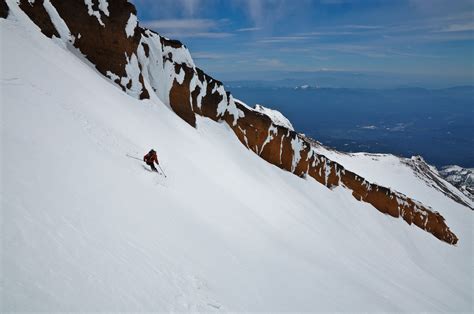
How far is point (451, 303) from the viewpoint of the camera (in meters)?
30.5

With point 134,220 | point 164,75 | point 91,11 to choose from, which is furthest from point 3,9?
point 134,220

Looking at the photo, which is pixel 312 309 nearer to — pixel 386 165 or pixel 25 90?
pixel 25 90

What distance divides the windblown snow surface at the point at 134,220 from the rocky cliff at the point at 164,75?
6.67 ft

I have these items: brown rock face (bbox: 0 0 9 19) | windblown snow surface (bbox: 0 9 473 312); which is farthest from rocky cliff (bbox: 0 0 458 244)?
windblown snow surface (bbox: 0 9 473 312)

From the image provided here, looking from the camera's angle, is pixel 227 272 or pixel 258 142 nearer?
pixel 227 272

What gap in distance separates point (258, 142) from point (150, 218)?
34.2m

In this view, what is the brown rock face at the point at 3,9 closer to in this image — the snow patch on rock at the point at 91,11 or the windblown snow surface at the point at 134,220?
the windblown snow surface at the point at 134,220

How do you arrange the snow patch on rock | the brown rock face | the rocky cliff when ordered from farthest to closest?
the snow patch on rock
the rocky cliff
the brown rock face

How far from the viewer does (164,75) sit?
36062 mm

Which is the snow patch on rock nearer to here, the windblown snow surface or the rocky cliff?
the rocky cliff

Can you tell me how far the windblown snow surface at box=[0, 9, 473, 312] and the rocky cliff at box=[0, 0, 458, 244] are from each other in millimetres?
2032

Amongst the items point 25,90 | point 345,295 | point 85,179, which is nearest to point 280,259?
point 345,295

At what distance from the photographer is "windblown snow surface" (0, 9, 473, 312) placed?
26.8ft

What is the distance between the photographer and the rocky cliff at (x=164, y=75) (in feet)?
88.1
